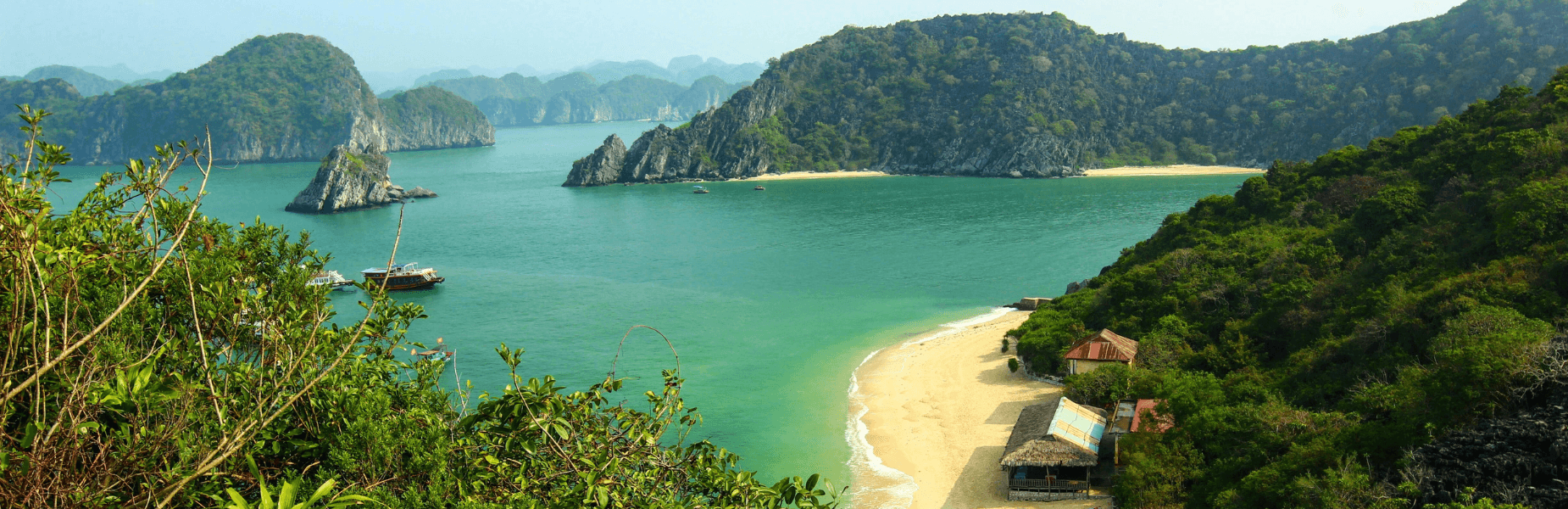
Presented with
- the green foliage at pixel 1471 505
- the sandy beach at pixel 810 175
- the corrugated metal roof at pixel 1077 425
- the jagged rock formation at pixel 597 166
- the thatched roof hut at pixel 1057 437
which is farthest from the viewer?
the sandy beach at pixel 810 175

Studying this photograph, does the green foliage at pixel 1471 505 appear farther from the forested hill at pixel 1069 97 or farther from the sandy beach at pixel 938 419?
the forested hill at pixel 1069 97

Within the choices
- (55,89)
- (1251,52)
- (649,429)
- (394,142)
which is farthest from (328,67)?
(649,429)

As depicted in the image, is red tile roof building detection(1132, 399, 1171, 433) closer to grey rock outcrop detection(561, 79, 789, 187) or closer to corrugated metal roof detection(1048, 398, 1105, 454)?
corrugated metal roof detection(1048, 398, 1105, 454)

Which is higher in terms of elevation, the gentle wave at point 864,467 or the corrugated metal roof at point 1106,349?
the corrugated metal roof at point 1106,349

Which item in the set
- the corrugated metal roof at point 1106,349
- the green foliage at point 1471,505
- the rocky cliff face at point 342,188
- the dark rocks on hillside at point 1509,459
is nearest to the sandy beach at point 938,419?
the corrugated metal roof at point 1106,349

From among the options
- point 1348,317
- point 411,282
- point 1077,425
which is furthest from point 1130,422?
point 411,282
